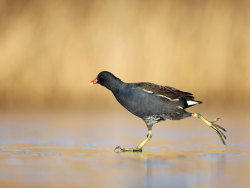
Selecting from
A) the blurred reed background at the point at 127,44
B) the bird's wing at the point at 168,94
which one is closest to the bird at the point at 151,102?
the bird's wing at the point at 168,94

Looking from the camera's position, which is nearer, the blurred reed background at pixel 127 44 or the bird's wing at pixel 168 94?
the bird's wing at pixel 168 94

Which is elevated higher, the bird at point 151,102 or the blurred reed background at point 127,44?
the blurred reed background at point 127,44

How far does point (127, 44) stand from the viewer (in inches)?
944

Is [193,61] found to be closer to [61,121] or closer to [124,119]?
[124,119]

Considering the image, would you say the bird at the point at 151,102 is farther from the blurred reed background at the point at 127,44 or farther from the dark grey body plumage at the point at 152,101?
the blurred reed background at the point at 127,44

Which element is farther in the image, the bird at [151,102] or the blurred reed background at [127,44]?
the blurred reed background at [127,44]

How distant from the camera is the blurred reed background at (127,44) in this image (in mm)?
23203

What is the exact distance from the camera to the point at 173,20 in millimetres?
24531

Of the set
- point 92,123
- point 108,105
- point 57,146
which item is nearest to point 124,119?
point 92,123

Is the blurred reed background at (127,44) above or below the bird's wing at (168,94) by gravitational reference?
→ above

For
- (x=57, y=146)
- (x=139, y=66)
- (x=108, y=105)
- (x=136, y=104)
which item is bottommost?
(x=57, y=146)

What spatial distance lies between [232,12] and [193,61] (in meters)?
2.39

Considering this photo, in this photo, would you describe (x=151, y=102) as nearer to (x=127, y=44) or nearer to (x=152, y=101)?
(x=152, y=101)

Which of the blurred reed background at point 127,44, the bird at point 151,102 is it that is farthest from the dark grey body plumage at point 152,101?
the blurred reed background at point 127,44
